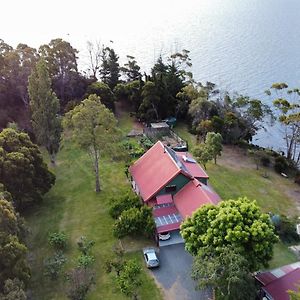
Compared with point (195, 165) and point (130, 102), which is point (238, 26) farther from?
point (195, 165)

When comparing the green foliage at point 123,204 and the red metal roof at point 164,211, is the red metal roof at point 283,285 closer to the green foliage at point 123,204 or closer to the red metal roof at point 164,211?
the red metal roof at point 164,211

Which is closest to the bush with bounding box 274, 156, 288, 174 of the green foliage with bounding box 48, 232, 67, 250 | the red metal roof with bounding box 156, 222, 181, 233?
the red metal roof with bounding box 156, 222, 181, 233

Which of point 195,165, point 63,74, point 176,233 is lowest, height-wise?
point 176,233

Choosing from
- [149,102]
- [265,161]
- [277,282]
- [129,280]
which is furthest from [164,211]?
[149,102]

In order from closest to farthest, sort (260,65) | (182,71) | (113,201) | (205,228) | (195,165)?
(205,228)
(113,201)
(195,165)
(182,71)
(260,65)

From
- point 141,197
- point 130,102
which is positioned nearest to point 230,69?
point 130,102

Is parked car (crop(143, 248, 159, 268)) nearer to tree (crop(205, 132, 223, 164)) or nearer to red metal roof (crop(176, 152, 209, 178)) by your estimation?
red metal roof (crop(176, 152, 209, 178))

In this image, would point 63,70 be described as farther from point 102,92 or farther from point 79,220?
point 79,220

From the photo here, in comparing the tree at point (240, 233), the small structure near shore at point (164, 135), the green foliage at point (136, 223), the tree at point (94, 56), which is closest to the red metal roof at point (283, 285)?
the tree at point (240, 233)
